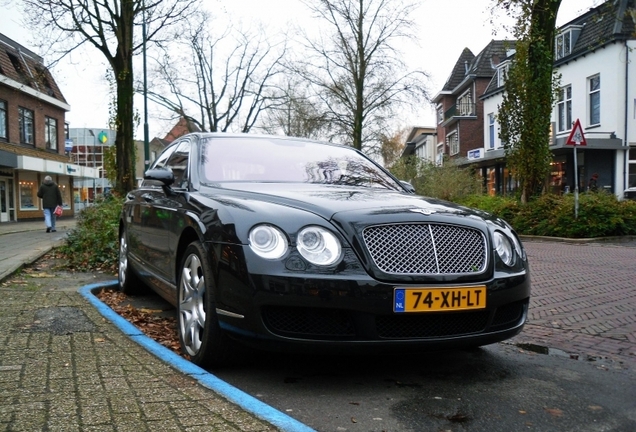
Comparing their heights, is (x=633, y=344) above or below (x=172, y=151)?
below

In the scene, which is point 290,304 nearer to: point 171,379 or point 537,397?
point 171,379

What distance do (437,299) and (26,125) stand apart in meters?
34.5

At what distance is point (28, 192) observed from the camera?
33.4m

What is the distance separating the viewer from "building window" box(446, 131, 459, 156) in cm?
4421

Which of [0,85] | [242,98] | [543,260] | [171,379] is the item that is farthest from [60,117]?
[171,379]

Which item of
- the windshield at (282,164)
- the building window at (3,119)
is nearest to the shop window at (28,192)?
the building window at (3,119)

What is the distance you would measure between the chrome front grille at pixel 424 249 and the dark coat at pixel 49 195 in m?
17.3

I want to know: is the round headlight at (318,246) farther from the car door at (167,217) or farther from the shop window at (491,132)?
the shop window at (491,132)

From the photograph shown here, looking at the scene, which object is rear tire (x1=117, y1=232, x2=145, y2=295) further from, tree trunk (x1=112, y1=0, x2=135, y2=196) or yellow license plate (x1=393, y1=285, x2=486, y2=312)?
tree trunk (x1=112, y1=0, x2=135, y2=196)

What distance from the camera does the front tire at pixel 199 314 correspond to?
3.31 metres

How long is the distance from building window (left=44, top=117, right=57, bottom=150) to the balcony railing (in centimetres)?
2692

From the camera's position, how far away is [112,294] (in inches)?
251

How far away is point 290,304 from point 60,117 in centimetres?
3931

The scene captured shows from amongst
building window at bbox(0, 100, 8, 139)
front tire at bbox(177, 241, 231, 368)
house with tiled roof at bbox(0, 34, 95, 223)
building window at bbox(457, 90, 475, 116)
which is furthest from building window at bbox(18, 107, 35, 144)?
front tire at bbox(177, 241, 231, 368)
